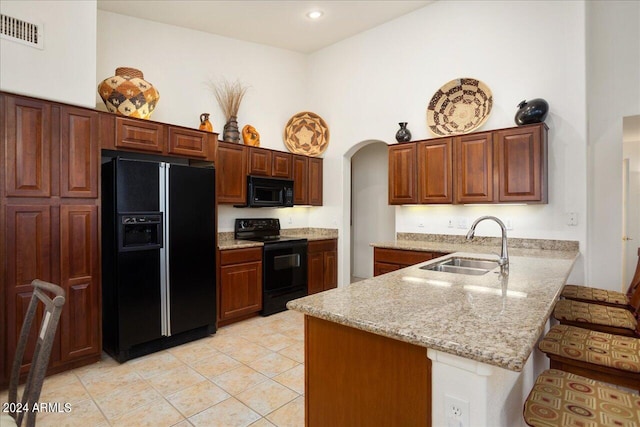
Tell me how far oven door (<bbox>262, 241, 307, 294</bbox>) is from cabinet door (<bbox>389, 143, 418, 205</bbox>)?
1308mm

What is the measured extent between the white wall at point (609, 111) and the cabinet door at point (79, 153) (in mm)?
4397

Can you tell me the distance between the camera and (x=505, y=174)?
3.21 meters

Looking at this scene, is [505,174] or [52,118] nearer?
[52,118]

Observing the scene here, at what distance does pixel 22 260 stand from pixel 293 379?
2.09m

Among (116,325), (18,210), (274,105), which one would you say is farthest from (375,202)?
(18,210)

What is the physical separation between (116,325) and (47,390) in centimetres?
56

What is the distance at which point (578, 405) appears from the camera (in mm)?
1148

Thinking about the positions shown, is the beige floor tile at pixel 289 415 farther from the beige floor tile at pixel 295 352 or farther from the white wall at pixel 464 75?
the white wall at pixel 464 75

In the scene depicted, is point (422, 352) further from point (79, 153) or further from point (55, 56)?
point (55, 56)

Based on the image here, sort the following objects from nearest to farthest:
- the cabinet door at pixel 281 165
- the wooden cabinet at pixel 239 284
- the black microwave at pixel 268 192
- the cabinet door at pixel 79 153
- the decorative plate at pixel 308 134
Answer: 1. the cabinet door at pixel 79 153
2. the wooden cabinet at pixel 239 284
3. the black microwave at pixel 268 192
4. the cabinet door at pixel 281 165
5. the decorative plate at pixel 308 134

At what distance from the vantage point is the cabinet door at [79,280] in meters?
2.55

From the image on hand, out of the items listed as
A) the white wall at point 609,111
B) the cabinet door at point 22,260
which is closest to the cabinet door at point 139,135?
the cabinet door at point 22,260

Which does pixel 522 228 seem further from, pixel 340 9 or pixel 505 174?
pixel 340 9

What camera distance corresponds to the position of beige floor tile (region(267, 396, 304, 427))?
1996mm
